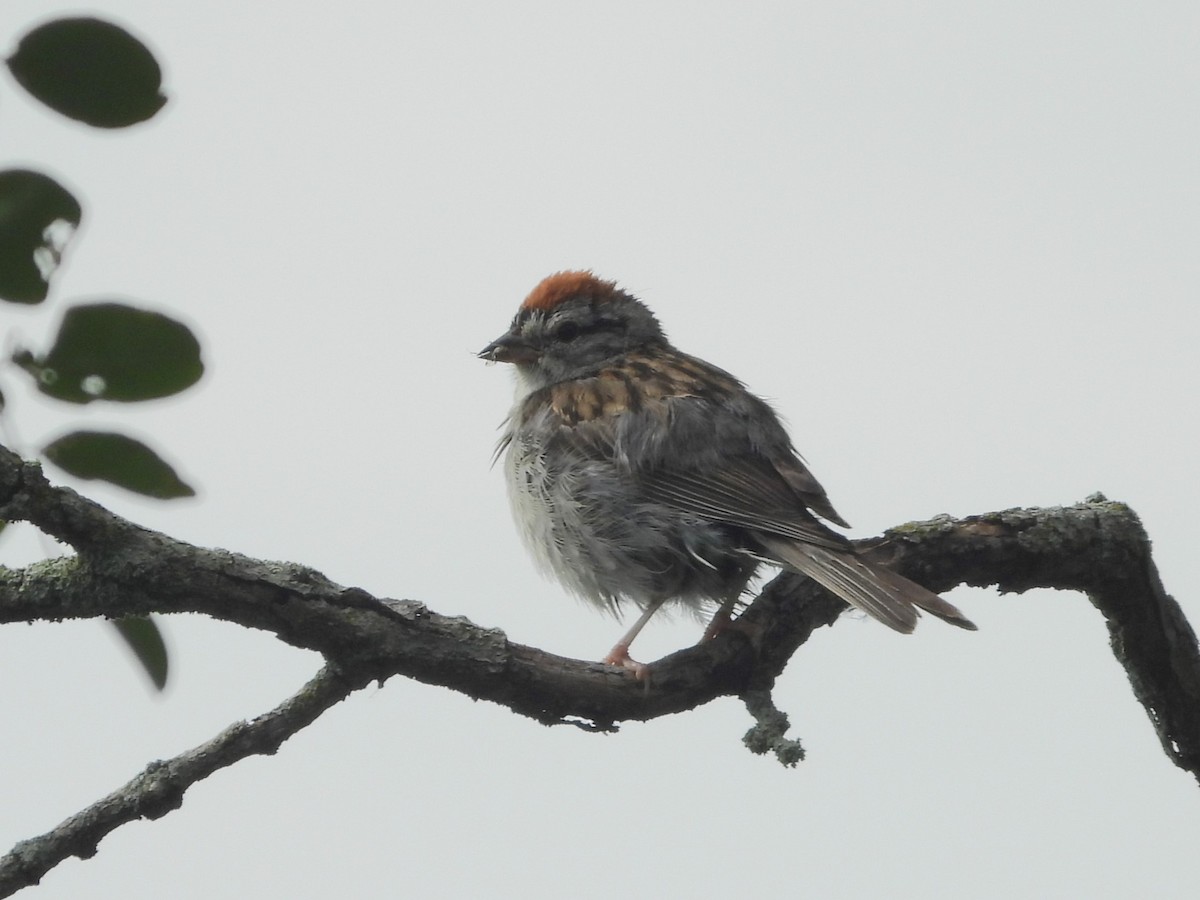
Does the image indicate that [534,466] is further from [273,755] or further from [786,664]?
[273,755]

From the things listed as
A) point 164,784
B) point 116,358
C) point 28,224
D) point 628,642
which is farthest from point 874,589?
point 28,224

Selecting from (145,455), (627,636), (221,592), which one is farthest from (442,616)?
(627,636)

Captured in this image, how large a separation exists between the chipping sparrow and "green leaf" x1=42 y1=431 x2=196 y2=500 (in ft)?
8.97

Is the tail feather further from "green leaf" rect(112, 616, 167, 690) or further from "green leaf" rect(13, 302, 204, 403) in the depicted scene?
"green leaf" rect(13, 302, 204, 403)

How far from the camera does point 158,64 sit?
72.5 inches

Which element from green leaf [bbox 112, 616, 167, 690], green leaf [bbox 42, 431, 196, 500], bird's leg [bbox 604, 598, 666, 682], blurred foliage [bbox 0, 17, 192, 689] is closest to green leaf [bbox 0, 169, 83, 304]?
blurred foliage [bbox 0, 17, 192, 689]

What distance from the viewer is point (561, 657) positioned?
148 inches

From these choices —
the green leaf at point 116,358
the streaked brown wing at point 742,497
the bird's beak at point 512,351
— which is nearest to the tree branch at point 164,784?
the green leaf at point 116,358

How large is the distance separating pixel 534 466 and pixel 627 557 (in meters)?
0.67

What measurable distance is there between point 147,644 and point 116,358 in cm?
68

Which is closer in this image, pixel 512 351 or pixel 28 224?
pixel 28 224

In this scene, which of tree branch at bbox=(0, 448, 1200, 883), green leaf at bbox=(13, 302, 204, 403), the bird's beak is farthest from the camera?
the bird's beak

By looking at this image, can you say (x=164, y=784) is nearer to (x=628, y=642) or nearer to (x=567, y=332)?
(x=628, y=642)

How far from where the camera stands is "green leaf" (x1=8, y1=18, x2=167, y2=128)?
5.83 ft
